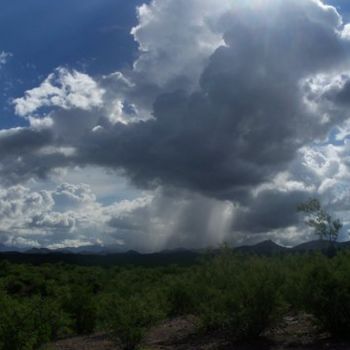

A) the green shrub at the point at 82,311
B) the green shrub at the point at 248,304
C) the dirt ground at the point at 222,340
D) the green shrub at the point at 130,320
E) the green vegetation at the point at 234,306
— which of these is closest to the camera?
the green vegetation at the point at 234,306

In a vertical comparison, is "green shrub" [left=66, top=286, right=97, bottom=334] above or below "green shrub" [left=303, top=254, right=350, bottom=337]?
below

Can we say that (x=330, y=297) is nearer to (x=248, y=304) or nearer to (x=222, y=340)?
(x=248, y=304)

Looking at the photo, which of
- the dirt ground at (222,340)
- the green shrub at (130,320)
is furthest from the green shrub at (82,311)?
the green shrub at (130,320)

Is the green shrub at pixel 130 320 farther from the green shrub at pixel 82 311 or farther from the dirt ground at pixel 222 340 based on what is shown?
the green shrub at pixel 82 311

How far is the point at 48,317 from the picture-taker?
13828mm

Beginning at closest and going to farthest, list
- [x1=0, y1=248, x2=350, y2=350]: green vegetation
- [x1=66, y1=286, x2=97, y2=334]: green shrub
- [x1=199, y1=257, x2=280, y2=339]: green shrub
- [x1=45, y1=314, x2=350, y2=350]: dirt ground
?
[x1=0, y1=248, x2=350, y2=350]: green vegetation
[x1=45, y1=314, x2=350, y2=350]: dirt ground
[x1=199, y1=257, x2=280, y2=339]: green shrub
[x1=66, y1=286, x2=97, y2=334]: green shrub

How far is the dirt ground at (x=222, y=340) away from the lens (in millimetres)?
15117

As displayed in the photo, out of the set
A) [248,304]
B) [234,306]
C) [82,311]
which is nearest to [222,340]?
[234,306]

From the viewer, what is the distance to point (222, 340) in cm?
1738

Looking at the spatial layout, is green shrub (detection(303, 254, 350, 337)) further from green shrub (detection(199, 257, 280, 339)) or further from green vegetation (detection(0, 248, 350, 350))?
green shrub (detection(199, 257, 280, 339))

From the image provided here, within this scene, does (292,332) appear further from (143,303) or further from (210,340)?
(143,303)

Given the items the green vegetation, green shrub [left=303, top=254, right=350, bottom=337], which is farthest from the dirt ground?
green shrub [left=303, top=254, right=350, bottom=337]

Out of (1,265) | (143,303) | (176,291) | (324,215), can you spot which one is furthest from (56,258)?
(143,303)

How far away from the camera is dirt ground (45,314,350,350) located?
15.1 metres
